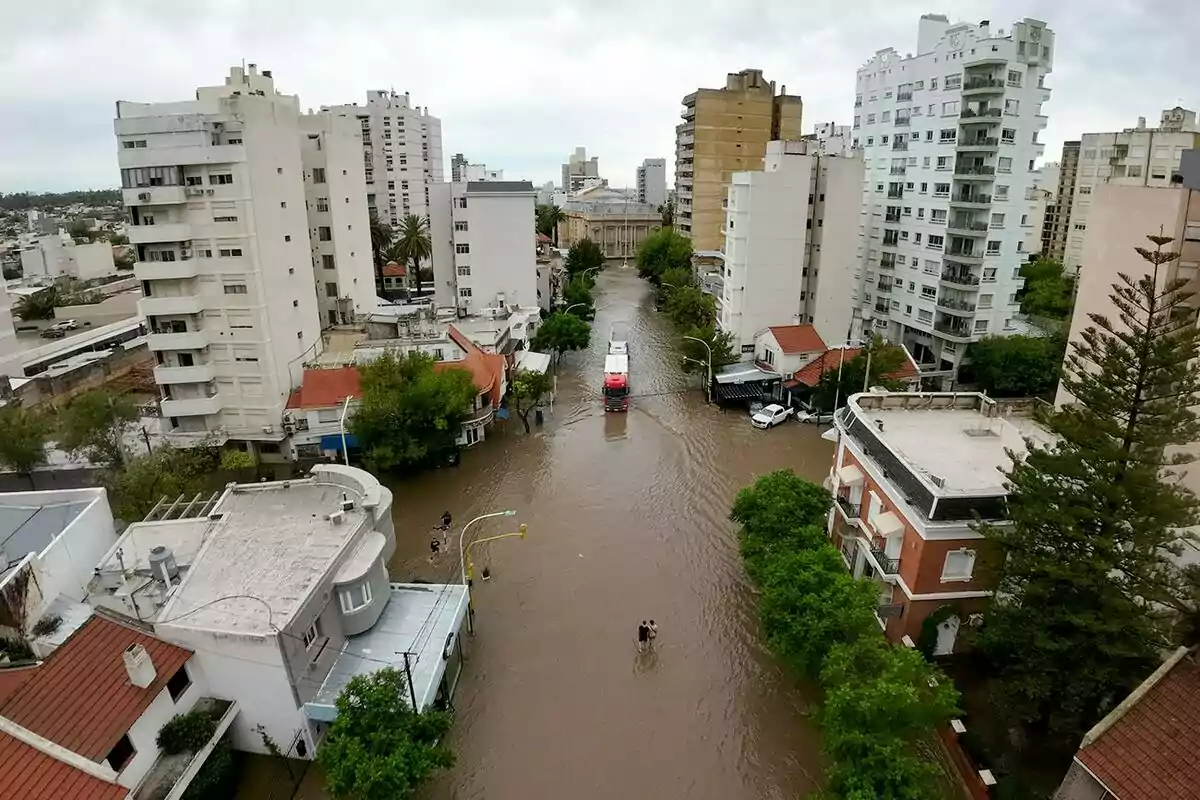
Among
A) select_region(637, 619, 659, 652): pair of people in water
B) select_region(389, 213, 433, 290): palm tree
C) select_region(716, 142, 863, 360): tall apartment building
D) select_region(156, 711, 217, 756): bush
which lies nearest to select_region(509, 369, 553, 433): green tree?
select_region(716, 142, 863, 360): tall apartment building

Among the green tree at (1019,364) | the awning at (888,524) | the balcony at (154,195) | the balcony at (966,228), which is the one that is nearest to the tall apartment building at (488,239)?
the balcony at (154,195)

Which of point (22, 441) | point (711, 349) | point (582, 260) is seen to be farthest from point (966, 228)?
point (22, 441)

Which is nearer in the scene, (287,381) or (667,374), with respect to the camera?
(287,381)

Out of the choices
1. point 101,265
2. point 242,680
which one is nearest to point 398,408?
point 242,680

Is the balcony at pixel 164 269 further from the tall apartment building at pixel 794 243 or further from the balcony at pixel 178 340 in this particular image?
the tall apartment building at pixel 794 243

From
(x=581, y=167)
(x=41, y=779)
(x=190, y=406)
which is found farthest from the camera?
(x=581, y=167)

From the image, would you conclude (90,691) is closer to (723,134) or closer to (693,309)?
(693,309)

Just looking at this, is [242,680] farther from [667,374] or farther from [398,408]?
[667,374]
